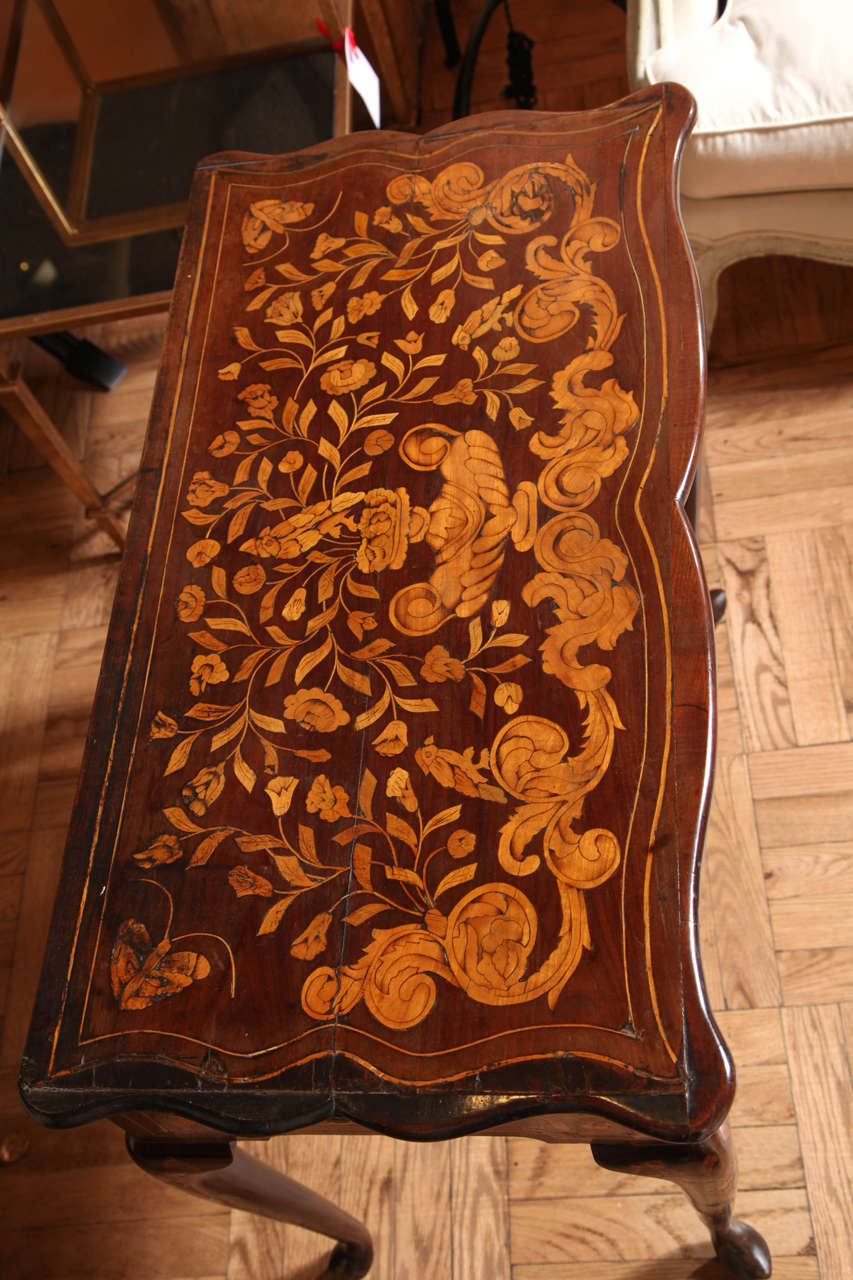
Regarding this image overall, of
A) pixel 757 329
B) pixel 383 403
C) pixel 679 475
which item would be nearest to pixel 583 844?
pixel 679 475

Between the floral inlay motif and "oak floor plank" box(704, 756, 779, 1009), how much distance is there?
1.91 ft

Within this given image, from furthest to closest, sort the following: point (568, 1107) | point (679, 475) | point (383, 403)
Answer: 1. point (383, 403)
2. point (679, 475)
3. point (568, 1107)

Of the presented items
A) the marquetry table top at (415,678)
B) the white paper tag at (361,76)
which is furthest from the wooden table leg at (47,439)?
the white paper tag at (361,76)

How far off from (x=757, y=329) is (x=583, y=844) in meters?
1.14

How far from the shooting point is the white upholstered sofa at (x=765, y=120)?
122 centimetres

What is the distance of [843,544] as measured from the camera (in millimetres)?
1415

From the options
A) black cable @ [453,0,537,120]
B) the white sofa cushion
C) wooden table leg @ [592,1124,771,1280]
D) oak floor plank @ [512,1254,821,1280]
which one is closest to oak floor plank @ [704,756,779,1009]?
oak floor plank @ [512,1254,821,1280]

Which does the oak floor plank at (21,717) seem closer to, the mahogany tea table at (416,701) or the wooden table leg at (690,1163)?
the mahogany tea table at (416,701)

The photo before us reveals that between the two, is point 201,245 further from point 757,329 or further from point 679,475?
point 757,329

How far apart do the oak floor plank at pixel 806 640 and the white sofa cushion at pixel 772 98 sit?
46 cm

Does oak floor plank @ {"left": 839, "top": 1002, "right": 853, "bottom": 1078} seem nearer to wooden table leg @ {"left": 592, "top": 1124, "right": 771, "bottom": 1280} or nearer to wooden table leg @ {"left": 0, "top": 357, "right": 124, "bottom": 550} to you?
wooden table leg @ {"left": 592, "top": 1124, "right": 771, "bottom": 1280}

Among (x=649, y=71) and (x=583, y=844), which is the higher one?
(x=649, y=71)

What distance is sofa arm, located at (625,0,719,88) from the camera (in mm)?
1339

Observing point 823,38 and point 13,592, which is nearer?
point 823,38
